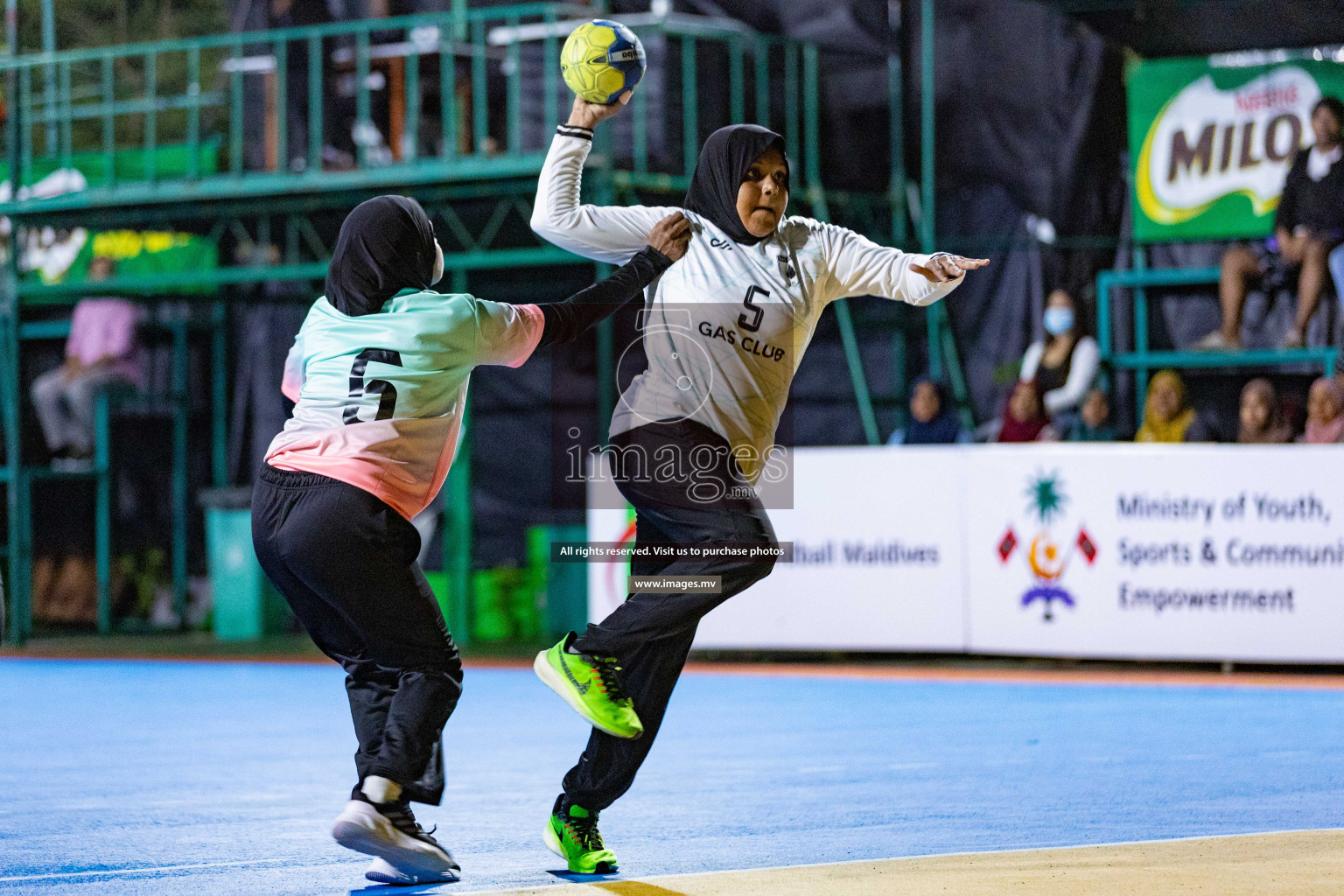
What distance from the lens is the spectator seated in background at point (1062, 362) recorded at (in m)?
14.8

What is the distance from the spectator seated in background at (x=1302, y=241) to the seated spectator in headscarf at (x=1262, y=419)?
186 cm

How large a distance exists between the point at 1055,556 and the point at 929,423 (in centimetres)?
198

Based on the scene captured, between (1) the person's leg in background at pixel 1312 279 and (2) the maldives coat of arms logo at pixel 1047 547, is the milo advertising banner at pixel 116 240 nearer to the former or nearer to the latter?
(2) the maldives coat of arms logo at pixel 1047 547

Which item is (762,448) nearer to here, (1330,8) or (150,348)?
(1330,8)

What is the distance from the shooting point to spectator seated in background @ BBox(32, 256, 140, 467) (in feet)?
59.0

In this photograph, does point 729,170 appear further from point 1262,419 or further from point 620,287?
point 1262,419

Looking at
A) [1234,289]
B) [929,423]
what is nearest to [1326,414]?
[1234,289]

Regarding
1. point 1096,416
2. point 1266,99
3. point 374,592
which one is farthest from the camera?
point 1266,99

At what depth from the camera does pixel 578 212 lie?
5.89 m

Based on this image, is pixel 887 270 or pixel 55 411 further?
pixel 55 411

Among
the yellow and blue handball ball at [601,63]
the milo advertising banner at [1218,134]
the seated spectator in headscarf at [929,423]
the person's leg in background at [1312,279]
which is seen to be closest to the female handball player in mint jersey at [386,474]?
the yellow and blue handball ball at [601,63]

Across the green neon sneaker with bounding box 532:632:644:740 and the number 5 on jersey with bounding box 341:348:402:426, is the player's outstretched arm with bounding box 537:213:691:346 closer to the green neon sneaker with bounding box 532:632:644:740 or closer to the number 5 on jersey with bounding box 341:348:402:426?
the number 5 on jersey with bounding box 341:348:402:426

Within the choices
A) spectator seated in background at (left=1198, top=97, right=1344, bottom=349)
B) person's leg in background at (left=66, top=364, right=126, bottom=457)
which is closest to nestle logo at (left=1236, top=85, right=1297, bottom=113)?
spectator seated in background at (left=1198, top=97, right=1344, bottom=349)

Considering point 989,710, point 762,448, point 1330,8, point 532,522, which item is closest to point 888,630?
point 989,710
